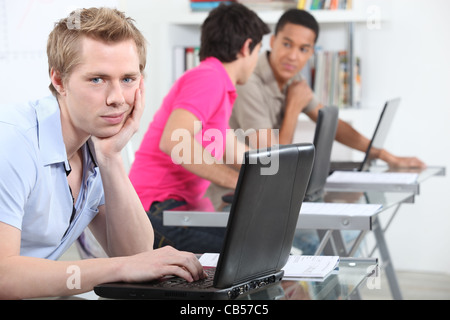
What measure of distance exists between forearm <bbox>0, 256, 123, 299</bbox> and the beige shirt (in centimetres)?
178

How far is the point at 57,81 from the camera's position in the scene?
1359 mm

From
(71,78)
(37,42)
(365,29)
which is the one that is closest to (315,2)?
(365,29)

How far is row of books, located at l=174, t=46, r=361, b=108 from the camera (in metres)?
3.62

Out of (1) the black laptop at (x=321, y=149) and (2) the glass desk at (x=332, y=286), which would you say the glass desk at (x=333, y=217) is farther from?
(2) the glass desk at (x=332, y=286)

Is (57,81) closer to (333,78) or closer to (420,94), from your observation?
(333,78)

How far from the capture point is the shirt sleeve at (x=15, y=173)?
3.88ft

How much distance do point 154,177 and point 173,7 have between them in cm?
178

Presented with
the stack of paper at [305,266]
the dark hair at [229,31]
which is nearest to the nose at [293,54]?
the dark hair at [229,31]

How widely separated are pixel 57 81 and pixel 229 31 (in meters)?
1.22

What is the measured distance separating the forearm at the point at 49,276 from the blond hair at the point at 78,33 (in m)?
0.39

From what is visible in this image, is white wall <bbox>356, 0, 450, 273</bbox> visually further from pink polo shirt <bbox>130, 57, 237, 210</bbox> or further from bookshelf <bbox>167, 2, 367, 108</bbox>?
pink polo shirt <bbox>130, 57, 237, 210</bbox>

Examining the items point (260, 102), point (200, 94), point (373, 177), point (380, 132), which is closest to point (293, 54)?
point (260, 102)
